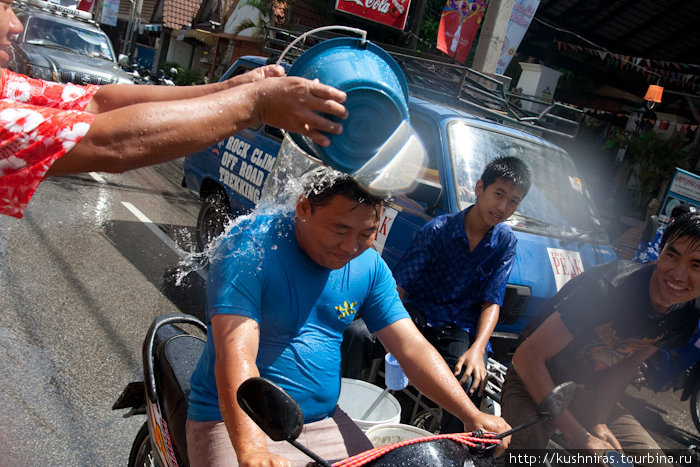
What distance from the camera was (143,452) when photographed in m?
2.66

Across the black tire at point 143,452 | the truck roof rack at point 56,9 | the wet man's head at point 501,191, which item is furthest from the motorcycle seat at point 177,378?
the truck roof rack at point 56,9

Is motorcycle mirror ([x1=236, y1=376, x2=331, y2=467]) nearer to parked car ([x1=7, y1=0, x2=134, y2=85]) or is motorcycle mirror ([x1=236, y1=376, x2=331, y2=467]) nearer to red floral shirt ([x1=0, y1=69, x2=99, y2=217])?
red floral shirt ([x1=0, y1=69, x2=99, y2=217])

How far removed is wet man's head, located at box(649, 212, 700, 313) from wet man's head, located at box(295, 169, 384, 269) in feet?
5.06

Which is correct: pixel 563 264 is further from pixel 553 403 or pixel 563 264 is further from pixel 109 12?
pixel 109 12

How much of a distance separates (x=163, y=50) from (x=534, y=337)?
110ft

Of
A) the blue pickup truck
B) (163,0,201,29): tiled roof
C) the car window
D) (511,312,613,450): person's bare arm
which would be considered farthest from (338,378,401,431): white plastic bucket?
(163,0,201,29): tiled roof

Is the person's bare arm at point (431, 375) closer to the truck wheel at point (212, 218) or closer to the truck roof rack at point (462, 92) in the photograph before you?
the truck roof rack at point (462, 92)

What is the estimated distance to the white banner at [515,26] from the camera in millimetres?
8883

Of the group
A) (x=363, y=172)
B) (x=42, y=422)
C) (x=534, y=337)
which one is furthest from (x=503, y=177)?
(x=42, y=422)

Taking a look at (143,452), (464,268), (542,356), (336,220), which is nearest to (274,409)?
(336,220)

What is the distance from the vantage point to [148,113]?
132 centimetres

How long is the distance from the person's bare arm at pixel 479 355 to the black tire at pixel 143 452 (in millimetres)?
1549

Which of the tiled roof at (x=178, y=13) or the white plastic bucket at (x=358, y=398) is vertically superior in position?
the tiled roof at (x=178, y=13)

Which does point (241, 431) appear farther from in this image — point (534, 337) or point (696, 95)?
point (696, 95)
